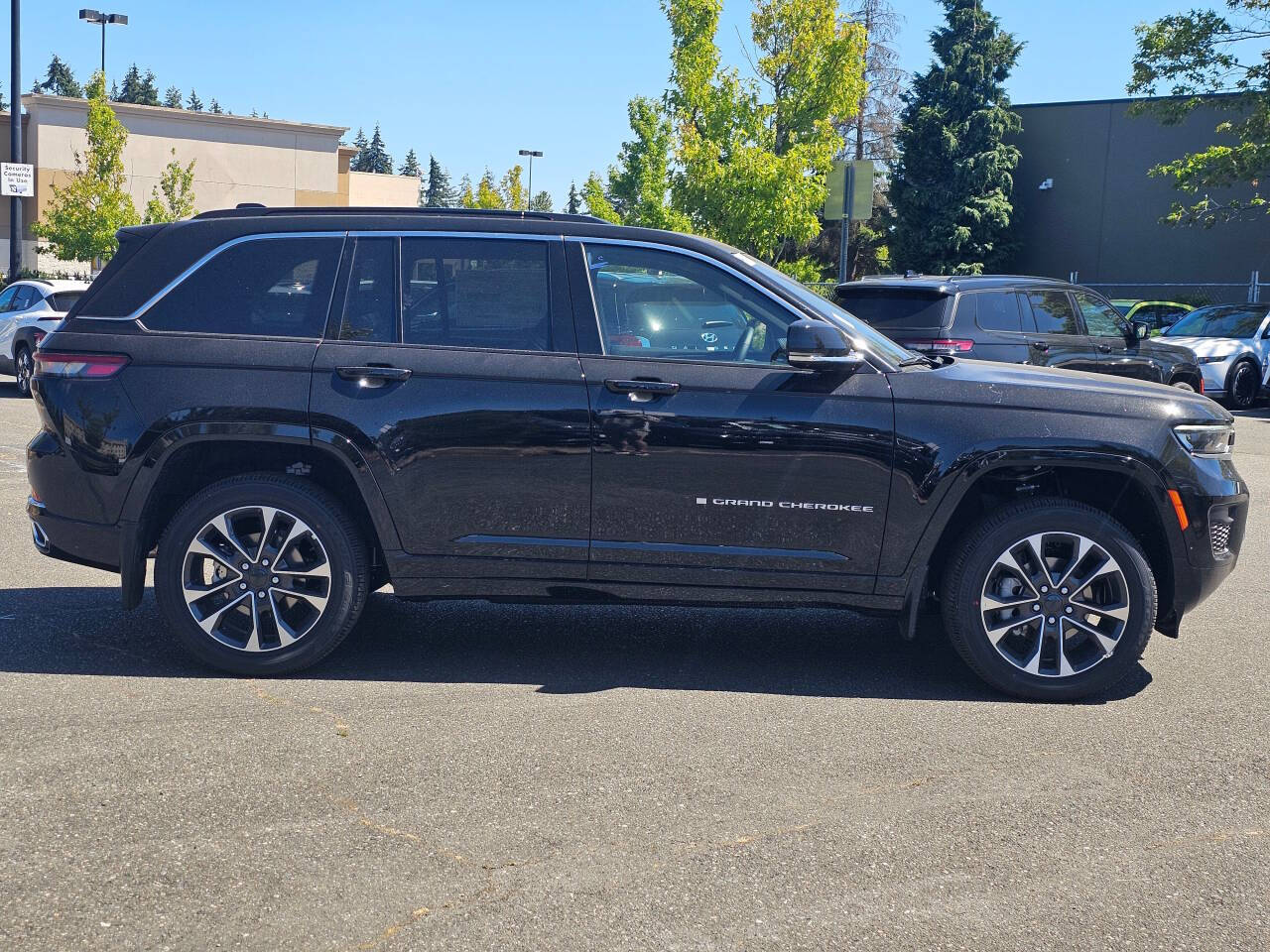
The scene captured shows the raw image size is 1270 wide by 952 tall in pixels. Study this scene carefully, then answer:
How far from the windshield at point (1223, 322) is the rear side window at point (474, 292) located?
18006 mm

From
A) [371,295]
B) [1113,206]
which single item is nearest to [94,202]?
[1113,206]

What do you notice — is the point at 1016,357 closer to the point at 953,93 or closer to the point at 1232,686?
the point at 1232,686

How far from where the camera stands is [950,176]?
45.9 m

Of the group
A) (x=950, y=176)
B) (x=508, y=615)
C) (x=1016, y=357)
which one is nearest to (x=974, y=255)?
(x=950, y=176)

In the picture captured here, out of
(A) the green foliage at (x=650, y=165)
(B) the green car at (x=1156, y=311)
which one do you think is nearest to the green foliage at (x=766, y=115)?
(A) the green foliage at (x=650, y=165)

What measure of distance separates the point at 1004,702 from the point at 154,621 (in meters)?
3.87

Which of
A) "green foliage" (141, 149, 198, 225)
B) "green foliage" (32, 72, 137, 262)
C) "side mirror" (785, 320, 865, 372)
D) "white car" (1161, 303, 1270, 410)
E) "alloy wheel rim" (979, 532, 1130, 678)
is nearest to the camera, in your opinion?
"side mirror" (785, 320, 865, 372)

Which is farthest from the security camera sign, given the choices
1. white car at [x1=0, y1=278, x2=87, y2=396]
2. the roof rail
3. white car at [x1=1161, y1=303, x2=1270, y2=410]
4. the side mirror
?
the side mirror

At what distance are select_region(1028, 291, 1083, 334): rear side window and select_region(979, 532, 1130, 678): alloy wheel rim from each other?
810cm

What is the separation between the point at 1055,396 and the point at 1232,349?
1699 cm

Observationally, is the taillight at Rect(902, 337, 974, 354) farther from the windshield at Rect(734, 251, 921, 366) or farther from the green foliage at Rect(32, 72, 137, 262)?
the green foliage at Rect(32, 72, 137, 262)

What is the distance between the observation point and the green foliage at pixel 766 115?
29.9 meters

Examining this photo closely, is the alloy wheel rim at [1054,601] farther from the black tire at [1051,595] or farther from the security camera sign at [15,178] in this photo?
the security camera sign at [15,178]

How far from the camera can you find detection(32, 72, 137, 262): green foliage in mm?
38156
